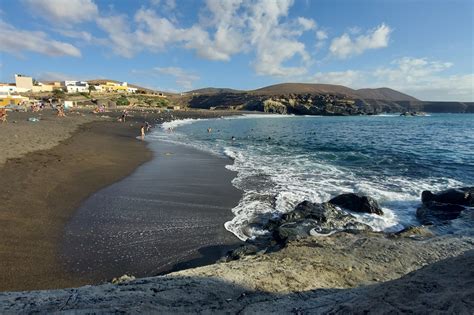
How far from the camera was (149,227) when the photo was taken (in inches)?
356

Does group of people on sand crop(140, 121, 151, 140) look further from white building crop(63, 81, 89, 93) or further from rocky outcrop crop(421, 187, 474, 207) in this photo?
white building crop(63, 81, 89, 93)

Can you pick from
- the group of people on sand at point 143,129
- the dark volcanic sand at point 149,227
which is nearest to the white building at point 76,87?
the group of people on sand at point 143,129

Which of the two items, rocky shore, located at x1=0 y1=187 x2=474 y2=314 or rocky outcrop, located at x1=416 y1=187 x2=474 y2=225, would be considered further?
rocky outcrop, located at x1=416 y1=187 x2=474 y2=225

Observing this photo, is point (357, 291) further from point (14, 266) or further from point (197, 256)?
point (14, 266)

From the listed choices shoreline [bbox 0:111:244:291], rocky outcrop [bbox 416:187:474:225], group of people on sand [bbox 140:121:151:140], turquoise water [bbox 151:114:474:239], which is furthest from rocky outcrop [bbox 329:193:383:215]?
group of people on sand [bbox 140:121:151:140]

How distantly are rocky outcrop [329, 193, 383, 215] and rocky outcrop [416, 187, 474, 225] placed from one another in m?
1.45

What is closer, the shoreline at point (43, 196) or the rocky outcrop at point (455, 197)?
the shoreline at point (43, 196)

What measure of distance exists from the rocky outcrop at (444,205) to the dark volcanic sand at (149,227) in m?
6.86

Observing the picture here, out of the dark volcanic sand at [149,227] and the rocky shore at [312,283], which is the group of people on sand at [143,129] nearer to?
the dark volcanic sand at [149,227]

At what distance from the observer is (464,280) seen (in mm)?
3244

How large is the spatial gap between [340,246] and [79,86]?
14314 centimetres

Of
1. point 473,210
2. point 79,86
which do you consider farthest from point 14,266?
point 79,86

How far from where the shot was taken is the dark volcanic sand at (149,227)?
7.14 meters

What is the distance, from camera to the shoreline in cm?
655
